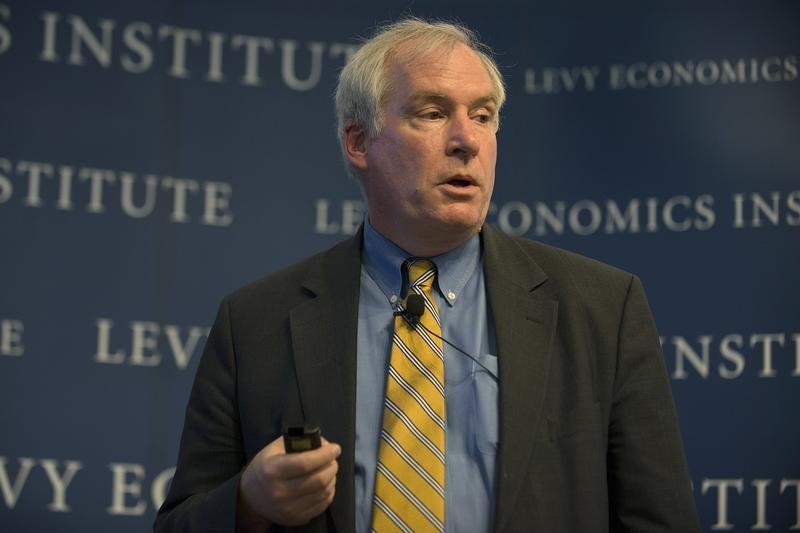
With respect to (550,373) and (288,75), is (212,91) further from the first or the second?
(550,373)

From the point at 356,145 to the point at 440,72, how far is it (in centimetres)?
30

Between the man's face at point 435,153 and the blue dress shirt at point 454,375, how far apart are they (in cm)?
6

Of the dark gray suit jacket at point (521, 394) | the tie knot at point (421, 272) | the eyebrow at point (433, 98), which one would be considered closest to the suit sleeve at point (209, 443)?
the dark gray suit jacket at point (521, 394)

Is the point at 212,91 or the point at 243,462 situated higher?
the point at 212,91

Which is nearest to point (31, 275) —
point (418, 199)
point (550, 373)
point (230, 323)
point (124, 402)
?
point (124, 402)

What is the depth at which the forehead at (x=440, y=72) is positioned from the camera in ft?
7.89

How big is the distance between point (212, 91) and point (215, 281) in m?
0.70

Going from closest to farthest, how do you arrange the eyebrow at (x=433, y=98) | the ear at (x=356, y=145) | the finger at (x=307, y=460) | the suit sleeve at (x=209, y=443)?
the finger at (x=307, y=460) < the suit sleeve at (x=209, y=443) < the eyebrow at (x=433, y=98) < the ear at (x=356, y=145)

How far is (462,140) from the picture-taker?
2.34 meters

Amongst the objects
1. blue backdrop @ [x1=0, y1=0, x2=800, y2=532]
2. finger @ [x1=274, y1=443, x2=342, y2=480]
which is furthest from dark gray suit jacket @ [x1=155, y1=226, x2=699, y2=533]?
blue backdrop @ [x1=0, y1=0, x2=800, y2=532]

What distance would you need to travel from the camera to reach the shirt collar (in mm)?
2338

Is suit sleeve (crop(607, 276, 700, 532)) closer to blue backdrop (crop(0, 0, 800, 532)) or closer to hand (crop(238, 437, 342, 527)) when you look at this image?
hand (crop(238, 437, 342, 527))

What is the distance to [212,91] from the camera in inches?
165

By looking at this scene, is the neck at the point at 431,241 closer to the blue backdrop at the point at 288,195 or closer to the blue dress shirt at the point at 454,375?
the blue dress shirt at the point at 454,375
